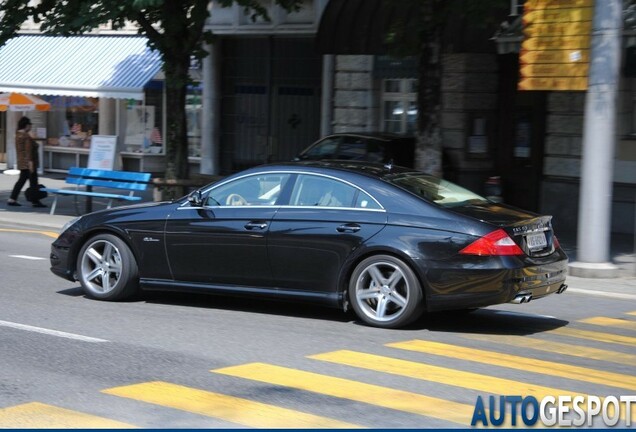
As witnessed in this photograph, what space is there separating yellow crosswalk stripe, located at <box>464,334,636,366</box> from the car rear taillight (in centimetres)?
75

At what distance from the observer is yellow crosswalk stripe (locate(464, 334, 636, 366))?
8383 mm

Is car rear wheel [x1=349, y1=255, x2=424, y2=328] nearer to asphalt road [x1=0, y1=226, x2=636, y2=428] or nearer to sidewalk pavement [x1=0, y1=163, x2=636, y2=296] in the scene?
asphalt road [x1=0, y1=226, x2=636, y2=428]

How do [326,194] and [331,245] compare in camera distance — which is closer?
[331,245]

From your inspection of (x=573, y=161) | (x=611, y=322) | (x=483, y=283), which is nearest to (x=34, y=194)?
(x=573, y=161)

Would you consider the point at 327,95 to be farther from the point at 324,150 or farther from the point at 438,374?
the point at 438,374

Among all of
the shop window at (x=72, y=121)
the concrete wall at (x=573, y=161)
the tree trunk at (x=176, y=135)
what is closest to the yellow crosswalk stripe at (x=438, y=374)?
the concrete wall at (x=573, y=161)

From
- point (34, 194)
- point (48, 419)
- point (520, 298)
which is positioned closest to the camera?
point (48, 419)

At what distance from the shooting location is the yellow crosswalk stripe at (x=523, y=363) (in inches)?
297

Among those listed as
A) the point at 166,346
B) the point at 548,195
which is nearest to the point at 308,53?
the point at 548,195

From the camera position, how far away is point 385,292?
9.27 meters

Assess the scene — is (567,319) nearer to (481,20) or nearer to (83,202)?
(481,20)

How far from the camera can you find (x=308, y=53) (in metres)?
24.1

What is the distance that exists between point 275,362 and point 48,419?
2.09 m

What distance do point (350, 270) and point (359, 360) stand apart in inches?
59.3
